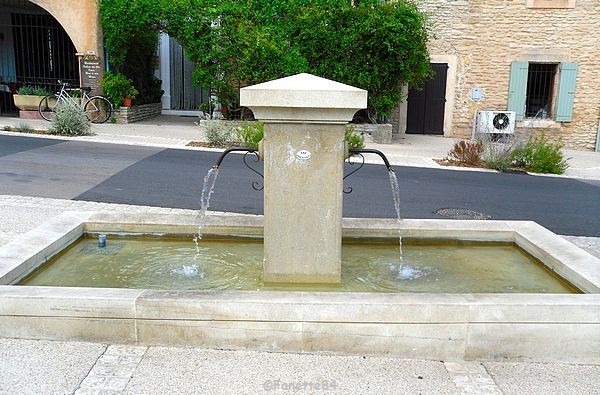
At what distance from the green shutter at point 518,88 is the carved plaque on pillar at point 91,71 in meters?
11.1

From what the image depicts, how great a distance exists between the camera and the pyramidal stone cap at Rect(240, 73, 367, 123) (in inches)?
144

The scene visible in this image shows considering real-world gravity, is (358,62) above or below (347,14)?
below

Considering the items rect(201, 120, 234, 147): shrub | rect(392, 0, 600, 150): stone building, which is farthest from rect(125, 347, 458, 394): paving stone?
rect(392, 0, 600, 150): stone building

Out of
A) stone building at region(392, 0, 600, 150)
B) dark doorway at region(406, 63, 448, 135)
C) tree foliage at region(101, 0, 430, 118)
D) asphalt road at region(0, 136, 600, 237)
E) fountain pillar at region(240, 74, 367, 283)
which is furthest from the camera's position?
dark doorway at region(406, 63, 448, 135)

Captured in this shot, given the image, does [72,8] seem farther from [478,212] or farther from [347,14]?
[478,212]

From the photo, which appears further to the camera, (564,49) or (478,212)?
(564,49)

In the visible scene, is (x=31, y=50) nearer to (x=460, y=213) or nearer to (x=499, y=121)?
(x=499, y=121)

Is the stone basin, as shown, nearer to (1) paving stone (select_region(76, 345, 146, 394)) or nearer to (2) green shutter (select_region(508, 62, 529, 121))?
(1) paving stone (select_region(76, 345, 146, 394))

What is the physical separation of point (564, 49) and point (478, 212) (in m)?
10.5

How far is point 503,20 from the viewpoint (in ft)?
52.7

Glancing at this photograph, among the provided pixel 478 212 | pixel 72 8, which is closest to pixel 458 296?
pixel 478 212

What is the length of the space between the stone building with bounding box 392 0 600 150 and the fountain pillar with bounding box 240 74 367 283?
1264 cm

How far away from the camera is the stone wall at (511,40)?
1598 cm

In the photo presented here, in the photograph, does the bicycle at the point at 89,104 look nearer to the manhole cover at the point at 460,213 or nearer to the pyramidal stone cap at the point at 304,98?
the manhole cover at the point at 460,213
